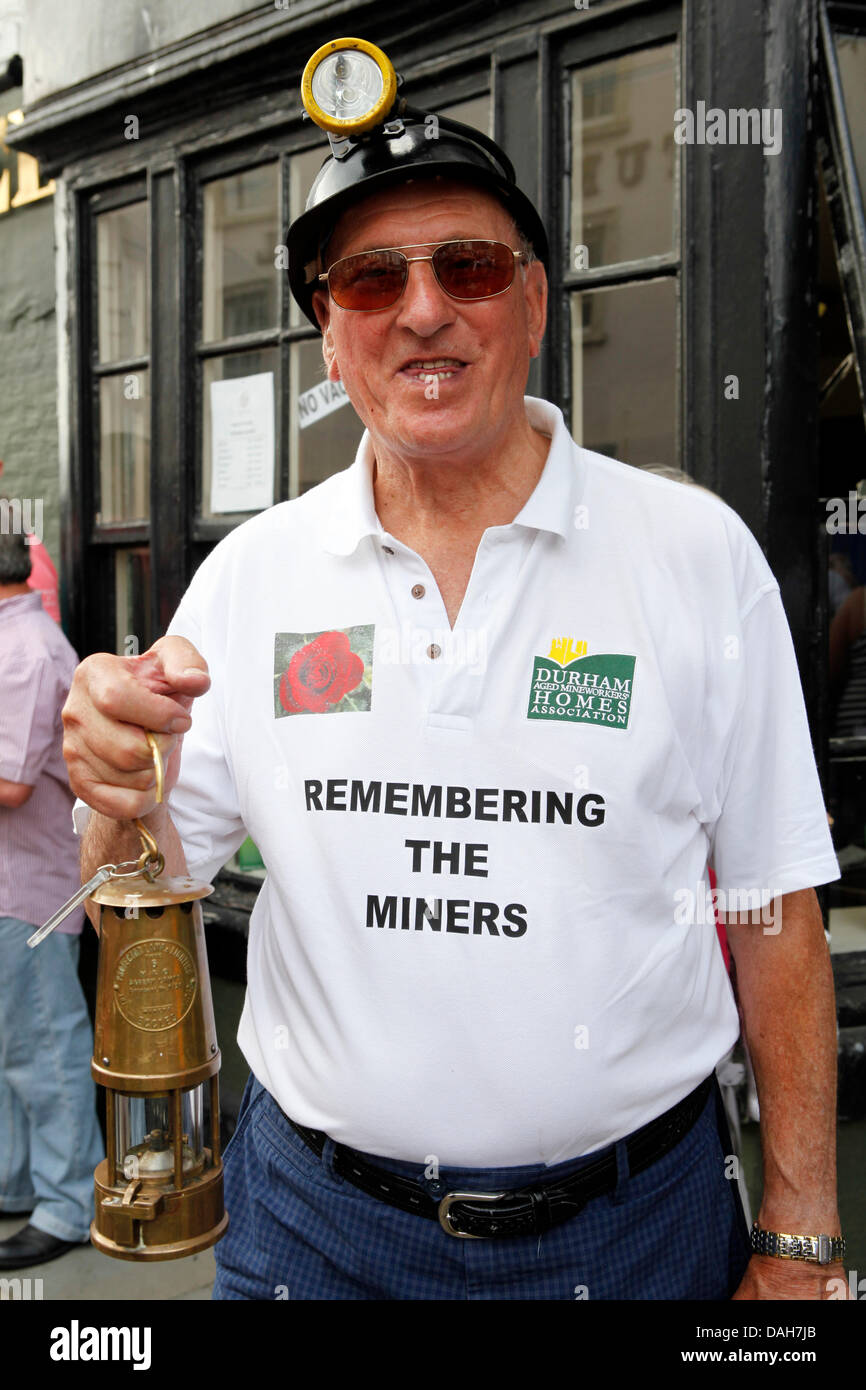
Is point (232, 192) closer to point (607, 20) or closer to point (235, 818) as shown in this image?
point (607, 20)

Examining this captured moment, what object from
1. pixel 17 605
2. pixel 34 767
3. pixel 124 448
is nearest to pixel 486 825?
pixel 34 767

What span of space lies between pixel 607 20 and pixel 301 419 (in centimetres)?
171

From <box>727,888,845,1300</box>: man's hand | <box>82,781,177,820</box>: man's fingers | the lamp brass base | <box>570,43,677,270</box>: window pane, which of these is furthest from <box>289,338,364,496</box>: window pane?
the lamp brass base

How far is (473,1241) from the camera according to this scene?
1.75 metres

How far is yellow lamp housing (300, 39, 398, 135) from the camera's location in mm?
1867

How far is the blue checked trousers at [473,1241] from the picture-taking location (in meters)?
1.77

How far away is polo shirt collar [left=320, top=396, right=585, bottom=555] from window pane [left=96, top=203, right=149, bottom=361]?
11.1ft

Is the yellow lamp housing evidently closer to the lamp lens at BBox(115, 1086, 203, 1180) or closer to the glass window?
the lamp lens at BBox(115, 1086, 203, 1180)

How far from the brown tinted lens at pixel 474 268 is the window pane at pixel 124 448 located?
3379 millimetres

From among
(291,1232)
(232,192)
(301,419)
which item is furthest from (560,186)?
(291,1232)

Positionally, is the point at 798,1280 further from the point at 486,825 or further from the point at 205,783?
the point at 205,783

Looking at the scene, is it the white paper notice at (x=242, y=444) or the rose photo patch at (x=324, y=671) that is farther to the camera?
the white paper notice at (x=242, y=444)

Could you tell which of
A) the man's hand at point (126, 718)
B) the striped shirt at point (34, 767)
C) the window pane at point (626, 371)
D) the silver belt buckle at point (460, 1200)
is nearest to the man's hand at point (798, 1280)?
the silver belt buckle at point (460, 1200)

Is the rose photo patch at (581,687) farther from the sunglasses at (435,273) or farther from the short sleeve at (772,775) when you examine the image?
the sunglasses at (435,273)
